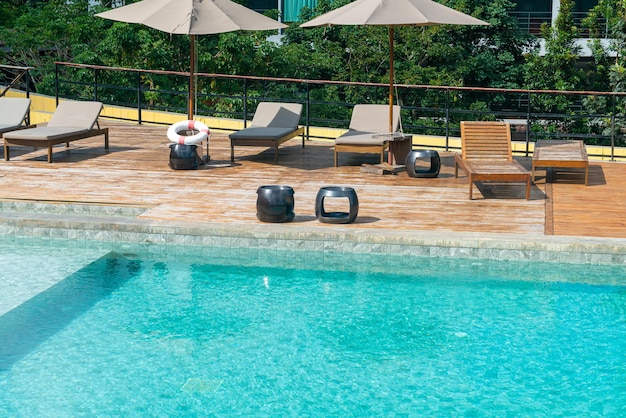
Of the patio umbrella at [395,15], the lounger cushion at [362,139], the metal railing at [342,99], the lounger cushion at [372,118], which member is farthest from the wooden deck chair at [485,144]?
the metal railing at [342,99]

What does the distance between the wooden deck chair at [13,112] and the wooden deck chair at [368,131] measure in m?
4.29

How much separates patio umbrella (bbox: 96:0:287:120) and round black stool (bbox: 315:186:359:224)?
318 centimetres

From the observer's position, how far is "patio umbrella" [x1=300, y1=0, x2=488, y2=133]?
10.8m

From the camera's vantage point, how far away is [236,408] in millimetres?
5617

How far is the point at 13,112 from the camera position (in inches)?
516

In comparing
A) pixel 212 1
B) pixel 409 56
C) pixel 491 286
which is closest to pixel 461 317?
pixel 491 286

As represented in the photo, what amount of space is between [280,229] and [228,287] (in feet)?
2.63

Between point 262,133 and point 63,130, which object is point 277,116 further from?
point 63,130

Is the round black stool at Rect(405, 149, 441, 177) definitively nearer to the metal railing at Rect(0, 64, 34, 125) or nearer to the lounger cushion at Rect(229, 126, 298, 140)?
the lounger cushion at Rect(229, 126, 298, 140)

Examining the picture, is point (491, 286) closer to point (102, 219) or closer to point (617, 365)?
point (617, 365)

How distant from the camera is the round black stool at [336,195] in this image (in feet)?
28.4

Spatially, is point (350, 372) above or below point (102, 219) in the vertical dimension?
below

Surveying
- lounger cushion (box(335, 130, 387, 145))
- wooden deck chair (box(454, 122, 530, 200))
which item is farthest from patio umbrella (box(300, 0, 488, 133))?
lounger cushion (box(335, 130, 387, 145))

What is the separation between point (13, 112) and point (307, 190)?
16.1ft
